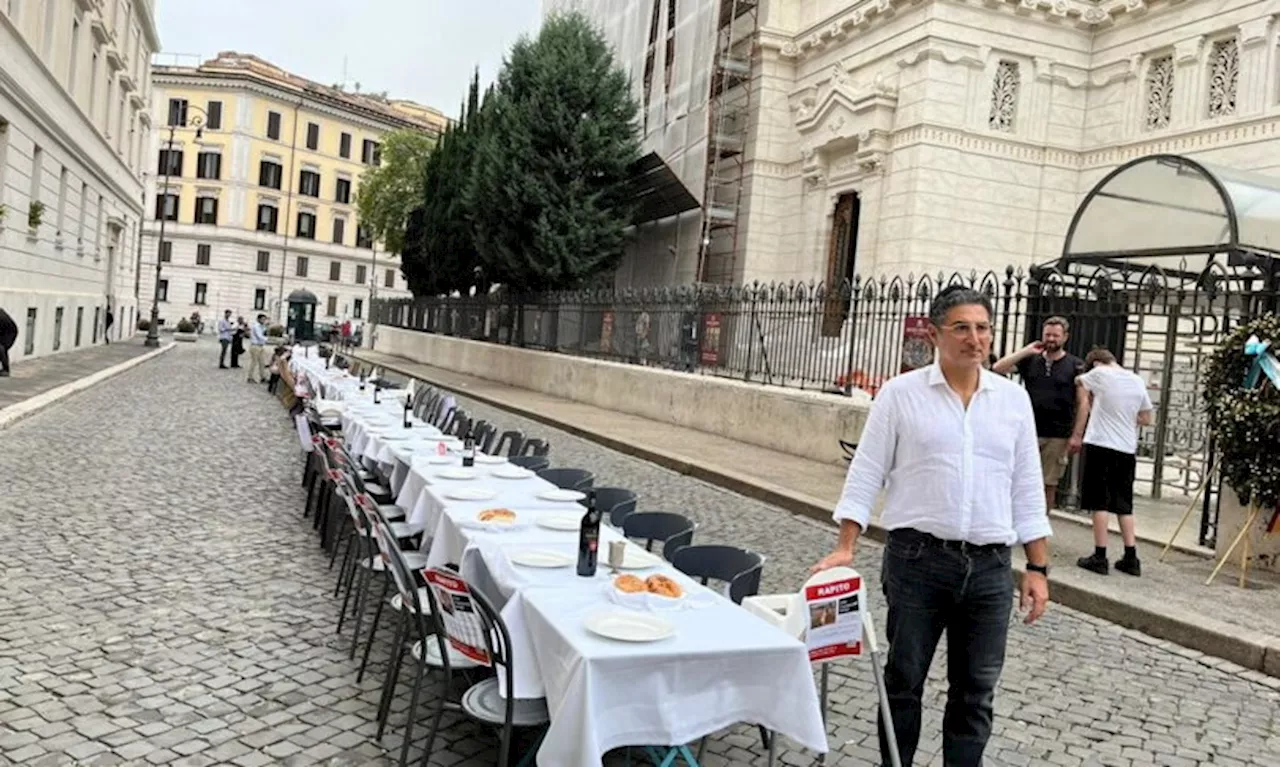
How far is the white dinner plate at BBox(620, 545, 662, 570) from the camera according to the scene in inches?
173

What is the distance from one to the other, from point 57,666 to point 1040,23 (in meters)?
23.8

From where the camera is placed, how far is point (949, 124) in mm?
21984

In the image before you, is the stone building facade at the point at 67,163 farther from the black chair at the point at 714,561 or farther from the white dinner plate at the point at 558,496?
the black chair at the point at 714,561

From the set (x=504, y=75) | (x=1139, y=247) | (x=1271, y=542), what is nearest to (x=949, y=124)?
(x=1139, y=247)

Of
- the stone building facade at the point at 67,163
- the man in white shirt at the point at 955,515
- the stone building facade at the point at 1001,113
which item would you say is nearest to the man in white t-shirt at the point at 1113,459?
the man in white shirt at the point at 955,515

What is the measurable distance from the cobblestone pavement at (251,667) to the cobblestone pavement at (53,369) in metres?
6.95

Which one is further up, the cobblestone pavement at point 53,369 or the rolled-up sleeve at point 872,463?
the rolled-up sleeve at point 872,463

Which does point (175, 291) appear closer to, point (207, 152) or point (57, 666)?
point (207, 152)

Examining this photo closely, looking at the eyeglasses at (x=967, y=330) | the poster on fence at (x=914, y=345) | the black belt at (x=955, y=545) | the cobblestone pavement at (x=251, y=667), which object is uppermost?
the poster on fence at (x=914, y=345)

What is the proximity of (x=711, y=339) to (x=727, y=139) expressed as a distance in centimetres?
1274

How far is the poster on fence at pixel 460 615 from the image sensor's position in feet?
11.8

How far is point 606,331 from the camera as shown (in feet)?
69.8

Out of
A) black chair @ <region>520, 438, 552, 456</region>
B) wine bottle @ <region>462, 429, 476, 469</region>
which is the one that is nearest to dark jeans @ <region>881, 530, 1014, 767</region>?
wine bottle @ <region>462, 429, 476, 469</region>

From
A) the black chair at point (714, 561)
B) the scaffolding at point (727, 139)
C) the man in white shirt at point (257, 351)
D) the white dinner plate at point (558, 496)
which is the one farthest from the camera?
the scaffolding at point (727, 139)
